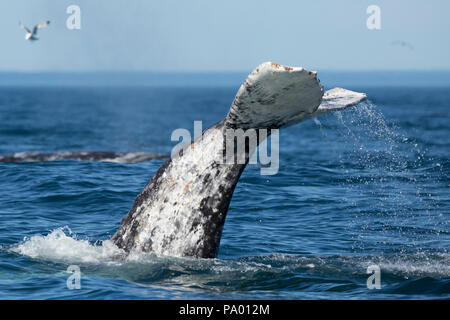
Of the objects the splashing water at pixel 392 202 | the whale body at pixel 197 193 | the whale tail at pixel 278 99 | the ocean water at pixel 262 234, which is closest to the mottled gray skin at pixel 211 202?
the whale body at pixel 197 193

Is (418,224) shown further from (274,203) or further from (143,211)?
Answer: (143,211)

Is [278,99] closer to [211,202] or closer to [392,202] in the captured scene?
[211,202]

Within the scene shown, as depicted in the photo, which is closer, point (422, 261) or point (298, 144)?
point (422, 261)

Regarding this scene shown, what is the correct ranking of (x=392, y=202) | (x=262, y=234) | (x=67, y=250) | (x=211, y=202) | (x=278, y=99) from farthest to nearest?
(x=392, y=202)
(x=262, y=234)
(x=67, y=250)
(x=211, y=202)
(x=278, y=99)

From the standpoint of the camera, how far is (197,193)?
8.07m

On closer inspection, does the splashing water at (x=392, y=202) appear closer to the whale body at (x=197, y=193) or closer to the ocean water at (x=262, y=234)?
the ocean water at (x=262, y=234)

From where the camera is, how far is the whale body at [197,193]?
25.4 ft

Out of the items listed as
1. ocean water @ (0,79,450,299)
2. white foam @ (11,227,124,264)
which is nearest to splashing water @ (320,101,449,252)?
ocean water @ (0,79,450,299)

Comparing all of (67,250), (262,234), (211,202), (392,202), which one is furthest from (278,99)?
(392,202)

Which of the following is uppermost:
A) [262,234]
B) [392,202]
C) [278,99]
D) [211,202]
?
[278,99]

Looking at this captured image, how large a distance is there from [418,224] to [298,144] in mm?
28174
